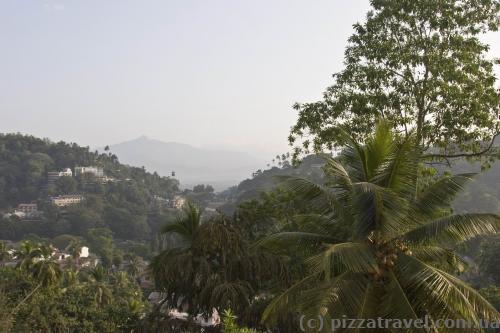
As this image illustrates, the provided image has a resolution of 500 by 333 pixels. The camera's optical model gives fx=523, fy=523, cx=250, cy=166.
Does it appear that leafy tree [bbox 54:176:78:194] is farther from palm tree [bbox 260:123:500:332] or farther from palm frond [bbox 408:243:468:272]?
palm frond [bbox 408:243:468:272]

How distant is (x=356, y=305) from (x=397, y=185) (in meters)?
2.10

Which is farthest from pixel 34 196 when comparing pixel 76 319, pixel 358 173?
pixel 358 173

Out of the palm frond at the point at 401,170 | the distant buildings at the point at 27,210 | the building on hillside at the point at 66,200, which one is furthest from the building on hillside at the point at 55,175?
the palm frond at the point at 401,170

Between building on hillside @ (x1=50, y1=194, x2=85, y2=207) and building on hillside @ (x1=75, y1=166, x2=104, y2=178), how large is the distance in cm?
1809

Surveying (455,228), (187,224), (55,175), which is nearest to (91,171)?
(55,175)

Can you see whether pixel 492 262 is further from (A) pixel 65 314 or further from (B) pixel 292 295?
(B) pixel 292 295

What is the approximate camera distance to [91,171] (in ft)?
527

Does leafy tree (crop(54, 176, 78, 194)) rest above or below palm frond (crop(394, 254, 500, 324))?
below

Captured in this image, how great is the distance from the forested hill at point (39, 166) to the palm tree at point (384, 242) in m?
144

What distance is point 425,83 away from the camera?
12.8 meters

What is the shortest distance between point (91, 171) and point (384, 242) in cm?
16056

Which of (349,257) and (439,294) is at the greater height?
(349,257)

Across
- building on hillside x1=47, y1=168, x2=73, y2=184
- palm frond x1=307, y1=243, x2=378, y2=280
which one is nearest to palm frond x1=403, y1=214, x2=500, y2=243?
palm frond x1=307, y1=243, x2=378, y2=280

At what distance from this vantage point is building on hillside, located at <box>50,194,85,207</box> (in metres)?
131
